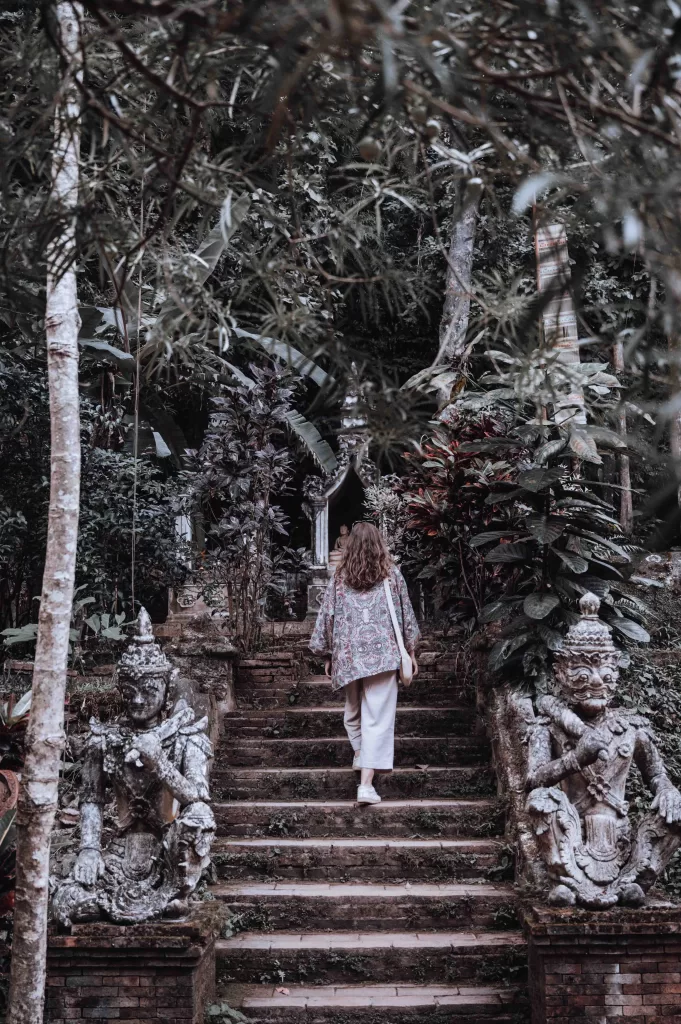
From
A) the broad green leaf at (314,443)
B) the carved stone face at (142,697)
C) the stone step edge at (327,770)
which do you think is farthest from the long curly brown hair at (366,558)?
the broad green leaf at (314,443)

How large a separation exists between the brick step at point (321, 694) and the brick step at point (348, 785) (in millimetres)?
1008

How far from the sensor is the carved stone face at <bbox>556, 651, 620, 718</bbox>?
441 centimetres

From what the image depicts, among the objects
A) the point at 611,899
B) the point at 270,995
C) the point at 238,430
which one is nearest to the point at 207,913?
the point at 270,995

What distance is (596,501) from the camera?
21.1 ft

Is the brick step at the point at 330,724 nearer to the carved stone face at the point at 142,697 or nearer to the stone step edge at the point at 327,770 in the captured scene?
the stone step edge at the point at 327,770

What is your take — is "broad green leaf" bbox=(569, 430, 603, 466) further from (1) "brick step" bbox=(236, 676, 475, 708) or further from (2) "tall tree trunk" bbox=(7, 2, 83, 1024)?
(2) "tall tree trunk" bbox=(7, 2, 83, 1024)

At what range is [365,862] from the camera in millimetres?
5562

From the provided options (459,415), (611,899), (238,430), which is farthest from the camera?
(238,430)

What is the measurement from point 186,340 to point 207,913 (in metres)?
2.41

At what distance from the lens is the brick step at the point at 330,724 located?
695cm

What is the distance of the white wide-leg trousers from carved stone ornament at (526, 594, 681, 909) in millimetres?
1639

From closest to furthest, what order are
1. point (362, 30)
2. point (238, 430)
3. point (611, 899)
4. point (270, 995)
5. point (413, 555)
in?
1. point (362, 30)
2. point (611, 899)
3. point (270, 995)
4. point (413, 555)
5. point (238, 430)

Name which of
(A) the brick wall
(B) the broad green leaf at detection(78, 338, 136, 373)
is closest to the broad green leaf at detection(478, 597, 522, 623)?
(A) the brick wall

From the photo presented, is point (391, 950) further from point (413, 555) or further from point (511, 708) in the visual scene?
point (413, 555)
